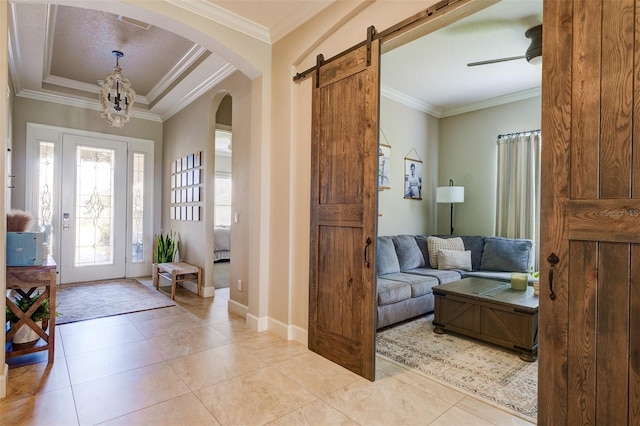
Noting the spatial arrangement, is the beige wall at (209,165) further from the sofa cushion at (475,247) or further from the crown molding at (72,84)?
the sofa cushion at (475,247)

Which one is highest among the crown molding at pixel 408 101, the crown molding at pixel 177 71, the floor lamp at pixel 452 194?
the crown molding at pixel 177 71

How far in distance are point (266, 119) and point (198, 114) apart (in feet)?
6.93

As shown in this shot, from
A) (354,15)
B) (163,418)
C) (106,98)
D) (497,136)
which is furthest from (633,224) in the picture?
(106,98)

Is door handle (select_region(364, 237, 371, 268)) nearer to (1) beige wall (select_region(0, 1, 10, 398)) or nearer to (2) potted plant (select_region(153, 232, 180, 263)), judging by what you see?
(1) beige wall (select_region(0, 1, 10, 398))

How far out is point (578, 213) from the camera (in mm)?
1550

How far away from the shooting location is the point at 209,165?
4691 millimetres

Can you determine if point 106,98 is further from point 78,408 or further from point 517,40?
point 517,40

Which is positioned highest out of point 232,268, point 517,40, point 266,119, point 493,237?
point 517,40

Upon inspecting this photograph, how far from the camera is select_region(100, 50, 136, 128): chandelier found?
3879 millimetres

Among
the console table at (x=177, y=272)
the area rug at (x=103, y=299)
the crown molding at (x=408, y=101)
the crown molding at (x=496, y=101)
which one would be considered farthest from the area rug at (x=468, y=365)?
the crown molding at (x=496, y=101)

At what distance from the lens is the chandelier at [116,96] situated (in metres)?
3.88

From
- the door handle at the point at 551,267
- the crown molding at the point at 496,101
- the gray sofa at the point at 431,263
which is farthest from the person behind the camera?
the crown molding at the point at 496,101

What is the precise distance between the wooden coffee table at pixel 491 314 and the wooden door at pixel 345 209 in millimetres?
1270

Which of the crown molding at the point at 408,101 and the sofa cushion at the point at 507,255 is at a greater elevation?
the crown molding at the point at 408,101
